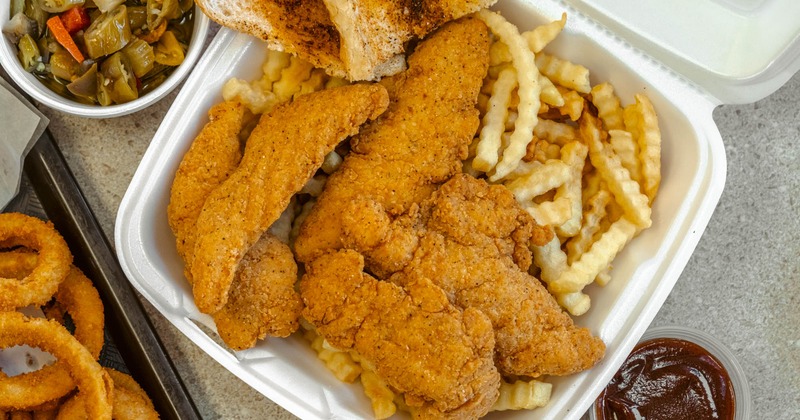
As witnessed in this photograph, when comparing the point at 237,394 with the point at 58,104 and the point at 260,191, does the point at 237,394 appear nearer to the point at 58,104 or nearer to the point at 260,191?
the point at 260,191

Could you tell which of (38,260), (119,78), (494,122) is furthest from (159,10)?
(494,122)

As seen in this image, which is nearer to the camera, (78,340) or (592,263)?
(592,263)

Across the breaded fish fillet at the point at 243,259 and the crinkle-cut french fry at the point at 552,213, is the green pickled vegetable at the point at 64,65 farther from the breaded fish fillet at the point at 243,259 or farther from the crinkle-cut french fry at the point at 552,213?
the crinkle-cut french fry at the point at 552,213

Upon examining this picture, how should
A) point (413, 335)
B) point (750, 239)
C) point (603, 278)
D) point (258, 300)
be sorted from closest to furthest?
point (413, 335) < point (258, 300) < point (603, 278) < point (750, 239)

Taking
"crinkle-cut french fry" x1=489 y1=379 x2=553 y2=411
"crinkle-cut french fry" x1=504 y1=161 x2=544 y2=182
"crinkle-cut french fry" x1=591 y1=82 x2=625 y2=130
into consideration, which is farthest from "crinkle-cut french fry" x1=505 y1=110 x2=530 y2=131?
"crinkle-cut french fry" x1=489 y1=379 x2=553 y2=411

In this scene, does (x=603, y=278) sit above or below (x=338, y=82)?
below

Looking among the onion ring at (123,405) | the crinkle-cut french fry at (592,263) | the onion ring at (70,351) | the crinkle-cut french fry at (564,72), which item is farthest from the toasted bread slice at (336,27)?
the onion ring at (123,405)

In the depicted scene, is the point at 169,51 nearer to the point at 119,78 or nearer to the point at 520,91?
the point at 119,78
